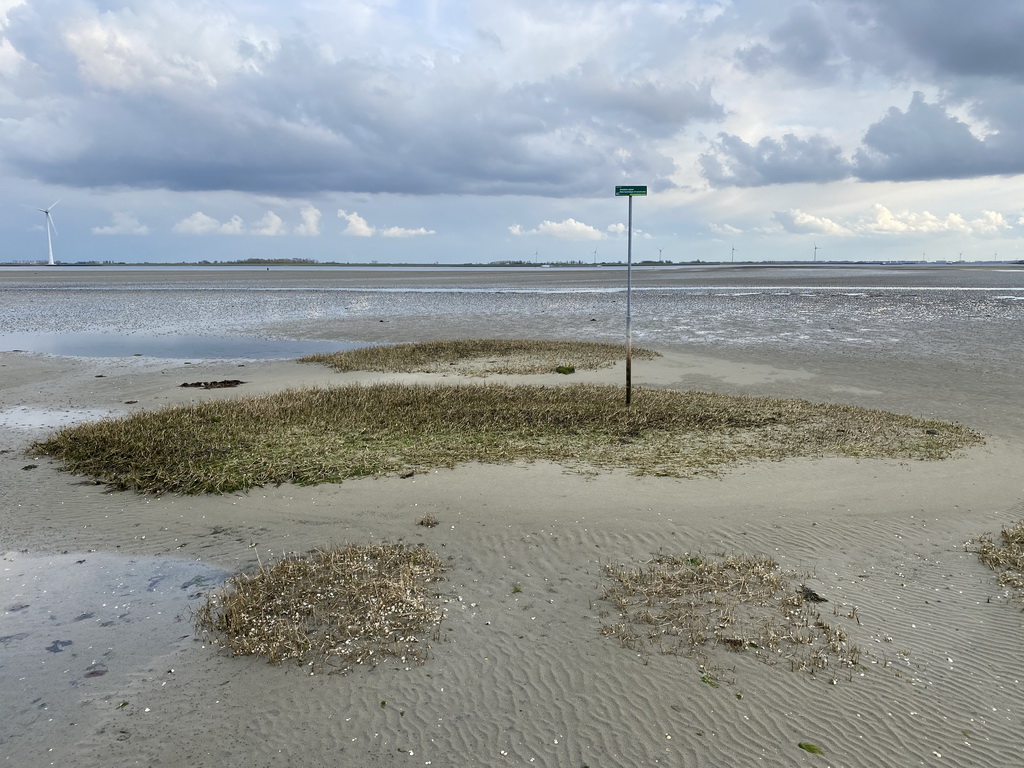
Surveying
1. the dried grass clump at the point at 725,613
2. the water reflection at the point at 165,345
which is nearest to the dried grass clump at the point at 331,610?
the dried grass clump at the point at 725,613

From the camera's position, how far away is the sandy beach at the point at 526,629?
4.82 metres

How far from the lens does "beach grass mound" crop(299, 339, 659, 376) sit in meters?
21.4

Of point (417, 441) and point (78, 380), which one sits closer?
point (417, 441)

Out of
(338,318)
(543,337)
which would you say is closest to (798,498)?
(543,337)

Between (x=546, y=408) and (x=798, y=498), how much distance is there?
5.95 meters

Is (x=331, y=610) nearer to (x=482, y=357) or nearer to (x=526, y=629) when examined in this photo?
(x=526, y=629)

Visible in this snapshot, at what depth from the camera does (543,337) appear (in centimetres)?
3256

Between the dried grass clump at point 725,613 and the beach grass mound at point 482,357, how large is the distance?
13633mm

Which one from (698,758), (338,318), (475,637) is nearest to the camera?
(698,758)

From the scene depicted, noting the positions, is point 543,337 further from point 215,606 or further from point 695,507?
point 215,606

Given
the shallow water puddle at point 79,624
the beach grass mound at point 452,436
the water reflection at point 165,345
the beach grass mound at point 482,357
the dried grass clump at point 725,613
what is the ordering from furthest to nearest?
the water reflection at point 165,345, the beach grass mound at point 482,357, the beach grass mound at point 452,436, the dried grass clump at point 725,613, the shallow water puddle at point 79,624

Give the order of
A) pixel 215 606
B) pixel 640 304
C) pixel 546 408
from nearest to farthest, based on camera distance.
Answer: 1. pixel 215 606
2. pixel 546 408
3. pixel 640 304

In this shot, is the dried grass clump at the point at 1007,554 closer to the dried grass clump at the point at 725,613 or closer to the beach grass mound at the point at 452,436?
the dried grass clump at the point at 725,613

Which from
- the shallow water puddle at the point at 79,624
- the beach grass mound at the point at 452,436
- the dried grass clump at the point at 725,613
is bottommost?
the shallow water puddle at the point at 79,624
